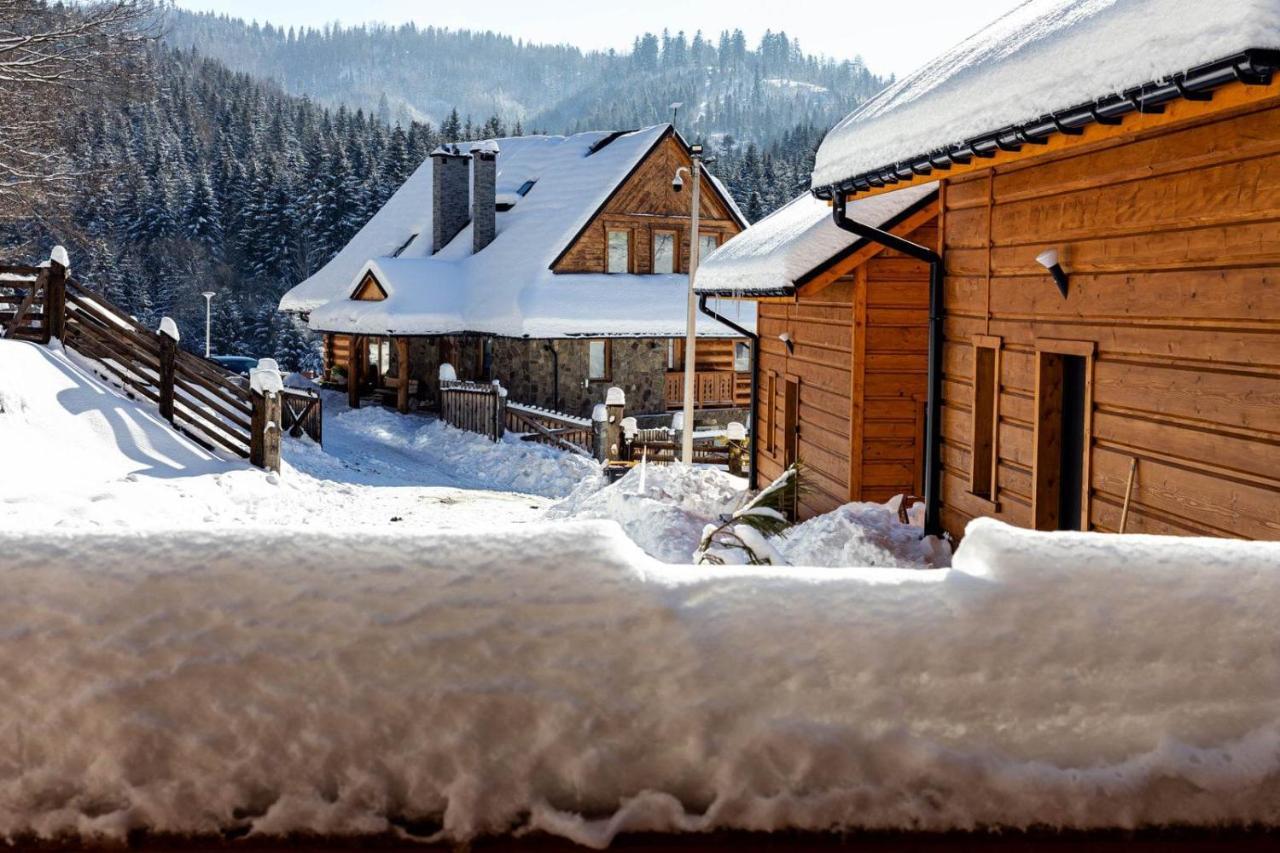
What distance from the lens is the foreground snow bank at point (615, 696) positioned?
4.91ft

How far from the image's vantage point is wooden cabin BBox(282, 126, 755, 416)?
30.8m

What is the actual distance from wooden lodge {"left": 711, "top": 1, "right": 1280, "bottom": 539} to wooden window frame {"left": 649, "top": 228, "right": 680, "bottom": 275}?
24.4 m

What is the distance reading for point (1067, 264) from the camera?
6.98 m

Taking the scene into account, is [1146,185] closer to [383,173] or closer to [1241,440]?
[1241,440]

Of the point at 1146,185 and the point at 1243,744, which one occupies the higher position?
the point at 1146,185

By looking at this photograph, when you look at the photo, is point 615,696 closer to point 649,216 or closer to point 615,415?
point 615,415

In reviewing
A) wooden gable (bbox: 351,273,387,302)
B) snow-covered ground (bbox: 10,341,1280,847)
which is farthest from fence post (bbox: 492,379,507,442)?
snow-covered ground (bbox: 10,341,1280,847)

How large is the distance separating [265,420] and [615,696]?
17212 mm

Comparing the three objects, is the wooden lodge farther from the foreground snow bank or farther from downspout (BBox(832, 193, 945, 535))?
the foreground snow bank

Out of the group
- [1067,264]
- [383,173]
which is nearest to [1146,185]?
[1067,264]

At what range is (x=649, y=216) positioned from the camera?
33.9 m

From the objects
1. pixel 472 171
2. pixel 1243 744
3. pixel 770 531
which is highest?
pixel 472 171

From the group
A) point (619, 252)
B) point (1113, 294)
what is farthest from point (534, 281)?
point (1113, 294)

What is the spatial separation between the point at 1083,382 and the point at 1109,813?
20.3 ft
